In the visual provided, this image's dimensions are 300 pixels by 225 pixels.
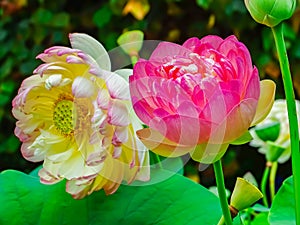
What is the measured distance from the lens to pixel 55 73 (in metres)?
0.41

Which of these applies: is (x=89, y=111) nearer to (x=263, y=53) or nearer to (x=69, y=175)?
(x=69, y=175)

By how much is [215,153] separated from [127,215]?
0.13 meters

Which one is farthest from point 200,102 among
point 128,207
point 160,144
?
point 128,207

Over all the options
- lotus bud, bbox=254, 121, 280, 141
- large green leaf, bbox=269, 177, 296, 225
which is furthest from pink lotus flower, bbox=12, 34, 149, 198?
lotus bud, bbox=254, 121, 280, 141

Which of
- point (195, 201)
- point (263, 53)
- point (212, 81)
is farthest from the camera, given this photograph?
point (263, 53)

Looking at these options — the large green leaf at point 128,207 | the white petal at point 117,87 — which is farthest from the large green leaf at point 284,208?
the white petal at point 117,87

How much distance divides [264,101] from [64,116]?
0.44 feet

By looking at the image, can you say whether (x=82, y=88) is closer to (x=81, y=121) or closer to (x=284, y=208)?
(x=81, y=121)

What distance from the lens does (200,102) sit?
0.36m

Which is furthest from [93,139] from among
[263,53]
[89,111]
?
[263,53]

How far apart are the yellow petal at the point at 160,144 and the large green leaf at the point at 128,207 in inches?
4.1

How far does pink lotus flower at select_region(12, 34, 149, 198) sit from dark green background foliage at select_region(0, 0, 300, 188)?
138cm

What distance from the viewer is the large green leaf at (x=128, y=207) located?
47 cm

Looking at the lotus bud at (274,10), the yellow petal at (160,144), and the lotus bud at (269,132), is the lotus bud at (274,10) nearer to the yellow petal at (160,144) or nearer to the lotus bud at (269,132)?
the yellow petal at (160,144)
